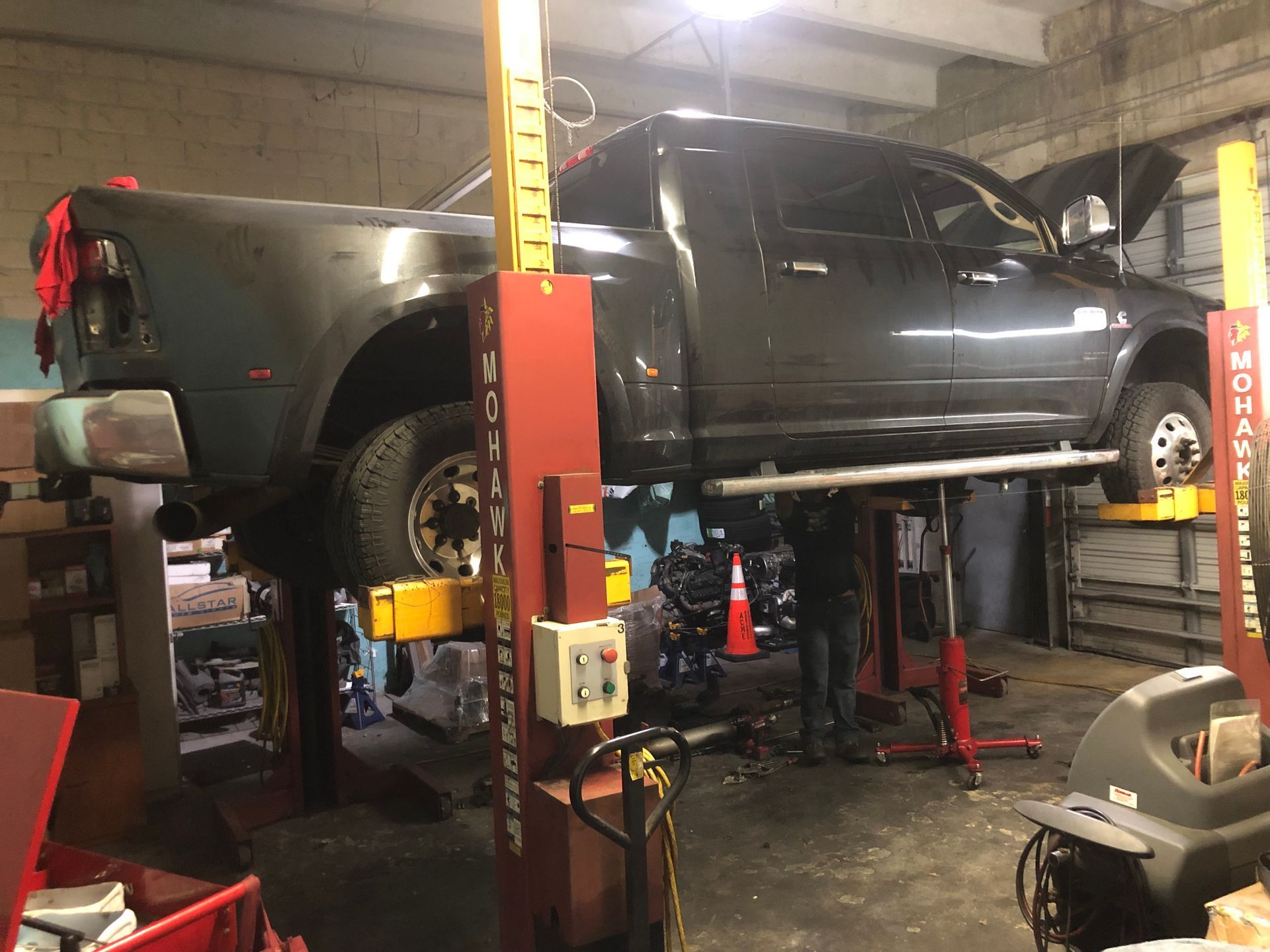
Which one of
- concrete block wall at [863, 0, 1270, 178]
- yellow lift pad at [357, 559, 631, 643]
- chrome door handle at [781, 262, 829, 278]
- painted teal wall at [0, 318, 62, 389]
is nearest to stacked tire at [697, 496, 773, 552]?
concrete block wall at [863, 0, 1270, 178]

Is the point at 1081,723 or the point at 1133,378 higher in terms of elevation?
the point at 1133,378

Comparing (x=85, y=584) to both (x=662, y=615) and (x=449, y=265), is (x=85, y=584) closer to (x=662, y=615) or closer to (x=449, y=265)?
(x=449, y=265)

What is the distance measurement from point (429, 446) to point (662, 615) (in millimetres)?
3985

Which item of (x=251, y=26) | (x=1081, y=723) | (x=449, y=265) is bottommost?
(x=1081, y=723)

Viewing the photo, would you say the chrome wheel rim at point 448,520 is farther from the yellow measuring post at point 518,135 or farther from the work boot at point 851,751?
the work boot at point 851,751

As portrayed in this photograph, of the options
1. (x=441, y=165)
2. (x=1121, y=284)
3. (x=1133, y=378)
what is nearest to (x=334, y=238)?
(x=1121, y=284)

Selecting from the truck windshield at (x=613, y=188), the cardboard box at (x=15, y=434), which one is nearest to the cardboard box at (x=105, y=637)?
the cardboard box at (x=15, y=434)

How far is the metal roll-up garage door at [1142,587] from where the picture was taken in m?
6.12

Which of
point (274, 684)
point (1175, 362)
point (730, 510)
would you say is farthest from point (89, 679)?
point (1175, 362)

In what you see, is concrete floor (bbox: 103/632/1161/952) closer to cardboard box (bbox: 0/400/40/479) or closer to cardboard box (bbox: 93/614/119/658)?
cardboard box (bbox: 93/614/119/658)

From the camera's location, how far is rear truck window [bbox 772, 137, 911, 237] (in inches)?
127

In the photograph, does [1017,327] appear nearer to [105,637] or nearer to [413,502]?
[413,502]

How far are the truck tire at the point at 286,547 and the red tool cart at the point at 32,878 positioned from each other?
143 centimetres

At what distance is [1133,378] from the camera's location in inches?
175
